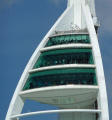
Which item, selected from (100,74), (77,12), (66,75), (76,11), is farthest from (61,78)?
(76,11)

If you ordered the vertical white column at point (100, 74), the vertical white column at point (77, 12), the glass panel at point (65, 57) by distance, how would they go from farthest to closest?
1. the vertical white column at point (77, 12)
2. the glass panel at point (65, 57)
3. the vertical white column at point (100, 74)

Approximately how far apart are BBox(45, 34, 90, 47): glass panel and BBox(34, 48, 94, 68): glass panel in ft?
6.62

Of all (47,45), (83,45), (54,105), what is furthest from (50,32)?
(54,105)

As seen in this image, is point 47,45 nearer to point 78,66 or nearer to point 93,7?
point 78,66

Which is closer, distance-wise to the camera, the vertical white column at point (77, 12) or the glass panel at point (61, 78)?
the glass panel at point (61, 78)

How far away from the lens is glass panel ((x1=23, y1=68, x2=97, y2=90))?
56.8 m

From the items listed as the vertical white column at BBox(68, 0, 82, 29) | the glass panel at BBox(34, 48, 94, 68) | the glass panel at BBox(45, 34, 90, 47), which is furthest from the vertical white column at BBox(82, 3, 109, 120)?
the vertical white column at BBox(68, 0, 82, 29)

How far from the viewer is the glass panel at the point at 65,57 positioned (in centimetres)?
5956

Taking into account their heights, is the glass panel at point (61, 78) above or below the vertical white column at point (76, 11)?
below

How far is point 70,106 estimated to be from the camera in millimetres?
63344

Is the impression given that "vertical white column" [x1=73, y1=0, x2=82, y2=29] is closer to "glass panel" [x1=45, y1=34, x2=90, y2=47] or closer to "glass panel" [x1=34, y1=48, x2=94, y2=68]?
"glass panel" [x1=45, y1=34, x2=90, y2=47]

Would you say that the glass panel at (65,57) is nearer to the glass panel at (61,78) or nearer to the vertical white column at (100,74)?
the vertical white column at (100,74)

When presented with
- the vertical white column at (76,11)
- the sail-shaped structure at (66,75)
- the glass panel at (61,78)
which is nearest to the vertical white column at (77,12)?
the vertical white column at (76,11)

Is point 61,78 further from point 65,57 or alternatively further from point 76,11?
point 76,11
